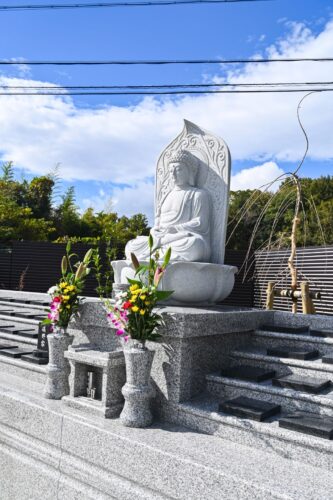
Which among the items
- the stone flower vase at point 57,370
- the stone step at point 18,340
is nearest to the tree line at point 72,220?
the stone step at point 18,340

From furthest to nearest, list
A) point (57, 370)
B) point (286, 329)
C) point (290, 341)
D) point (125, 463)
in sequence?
point (286, 329) < point (290, 341) < point (57, 370) < point (125, 463)

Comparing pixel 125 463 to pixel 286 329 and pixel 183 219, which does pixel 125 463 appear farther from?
pixel 183 219

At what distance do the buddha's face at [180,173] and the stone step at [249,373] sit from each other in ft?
6.83

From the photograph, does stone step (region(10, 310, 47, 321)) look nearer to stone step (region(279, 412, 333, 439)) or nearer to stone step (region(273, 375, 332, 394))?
stone step (region(273, 375, 332, 394))

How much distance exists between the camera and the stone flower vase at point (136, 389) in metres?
2.59

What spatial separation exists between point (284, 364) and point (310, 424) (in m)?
0.79

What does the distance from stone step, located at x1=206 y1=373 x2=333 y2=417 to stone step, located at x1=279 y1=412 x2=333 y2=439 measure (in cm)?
9

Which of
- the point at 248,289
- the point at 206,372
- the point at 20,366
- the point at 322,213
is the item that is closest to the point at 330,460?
the point at 206,372

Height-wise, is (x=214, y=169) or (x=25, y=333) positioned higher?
(x=214, y=169)

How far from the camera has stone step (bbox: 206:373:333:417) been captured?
2.46m

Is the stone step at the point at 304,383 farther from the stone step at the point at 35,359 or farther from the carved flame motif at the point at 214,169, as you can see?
the stone step at the point at 35,359

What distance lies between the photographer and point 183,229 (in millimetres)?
4125

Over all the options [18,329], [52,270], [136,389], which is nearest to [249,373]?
[136,389]

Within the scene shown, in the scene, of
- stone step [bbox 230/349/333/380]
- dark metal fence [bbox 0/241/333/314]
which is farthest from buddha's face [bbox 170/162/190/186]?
dark metal fence [bbox 0/241/333/314]
